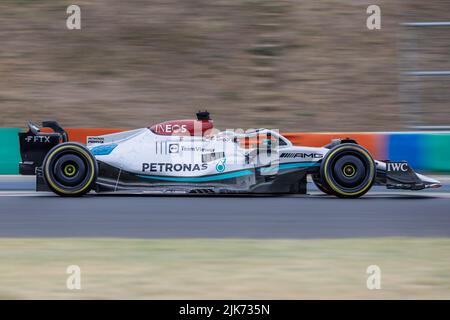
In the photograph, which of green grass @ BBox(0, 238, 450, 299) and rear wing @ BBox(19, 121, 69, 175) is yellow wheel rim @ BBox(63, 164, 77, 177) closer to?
rear wing @ BBox(19, 121, 69, 175)

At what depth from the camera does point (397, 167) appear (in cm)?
1078

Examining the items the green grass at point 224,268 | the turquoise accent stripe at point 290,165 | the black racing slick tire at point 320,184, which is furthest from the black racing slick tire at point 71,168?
the green grass at point 224,268

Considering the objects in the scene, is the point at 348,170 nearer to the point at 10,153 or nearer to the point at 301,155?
the point at 301,155

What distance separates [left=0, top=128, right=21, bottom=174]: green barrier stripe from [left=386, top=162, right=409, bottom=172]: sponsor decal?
6347 millimetres

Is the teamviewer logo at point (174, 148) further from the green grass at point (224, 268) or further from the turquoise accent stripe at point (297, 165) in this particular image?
the green grass at point (224, 268)

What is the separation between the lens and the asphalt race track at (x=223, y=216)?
828cm

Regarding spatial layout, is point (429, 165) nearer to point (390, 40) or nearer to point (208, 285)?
point (390, 40)

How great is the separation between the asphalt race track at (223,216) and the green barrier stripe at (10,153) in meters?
2.50

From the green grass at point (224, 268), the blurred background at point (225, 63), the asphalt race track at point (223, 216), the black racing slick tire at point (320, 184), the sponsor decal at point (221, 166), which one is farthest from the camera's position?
the blurred background at point (225, 63)

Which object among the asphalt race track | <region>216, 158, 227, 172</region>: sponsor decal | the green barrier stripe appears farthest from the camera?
the green barrier stripe

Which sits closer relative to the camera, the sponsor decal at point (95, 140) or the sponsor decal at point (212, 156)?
the sponsor decal at point (212, 156)

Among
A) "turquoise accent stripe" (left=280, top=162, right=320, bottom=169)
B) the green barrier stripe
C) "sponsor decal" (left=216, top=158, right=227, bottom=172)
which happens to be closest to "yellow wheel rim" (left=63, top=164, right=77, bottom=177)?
"sponsor decal" (left=216, top=158, right=227, bottom=172)

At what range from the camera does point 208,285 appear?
231 inches

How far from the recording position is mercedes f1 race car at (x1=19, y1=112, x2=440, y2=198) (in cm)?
1069
